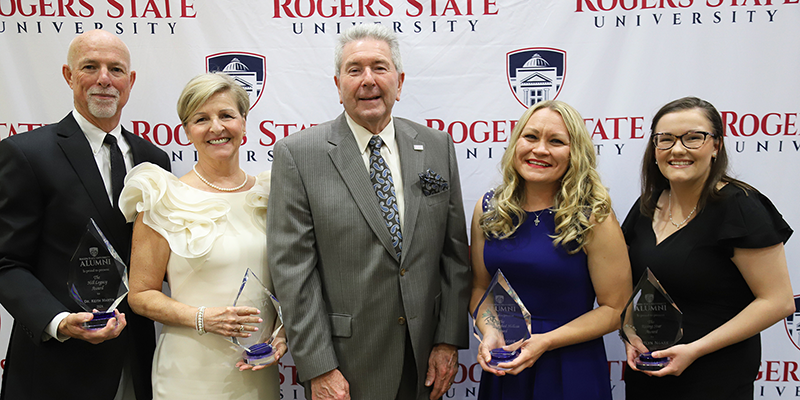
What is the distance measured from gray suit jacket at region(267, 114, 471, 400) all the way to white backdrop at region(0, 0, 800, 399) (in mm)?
842

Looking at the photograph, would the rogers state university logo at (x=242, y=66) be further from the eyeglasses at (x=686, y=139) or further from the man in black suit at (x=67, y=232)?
the eyeglasses at (x=686, y=139)

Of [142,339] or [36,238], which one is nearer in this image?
[36,238]

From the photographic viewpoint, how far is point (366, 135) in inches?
72.5

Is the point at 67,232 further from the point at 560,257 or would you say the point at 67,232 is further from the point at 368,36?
the point at 560,257

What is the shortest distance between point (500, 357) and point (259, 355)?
832 millimetres

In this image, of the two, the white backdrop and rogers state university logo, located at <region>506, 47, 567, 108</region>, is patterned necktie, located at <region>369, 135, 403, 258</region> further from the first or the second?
rogers state university logo, located at <region>506, 47, 567, 108</region>

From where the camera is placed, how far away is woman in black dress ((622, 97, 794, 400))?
1.69m

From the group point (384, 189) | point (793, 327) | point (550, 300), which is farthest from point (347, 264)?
point (793, 327)

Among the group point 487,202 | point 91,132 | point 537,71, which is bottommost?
point 487,202

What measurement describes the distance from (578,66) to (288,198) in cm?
165

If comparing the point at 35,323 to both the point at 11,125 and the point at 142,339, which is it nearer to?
the point at 142,339

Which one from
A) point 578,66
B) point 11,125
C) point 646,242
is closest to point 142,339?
point 11,125

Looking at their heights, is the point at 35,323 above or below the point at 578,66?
below

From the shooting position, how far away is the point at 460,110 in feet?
8.32
